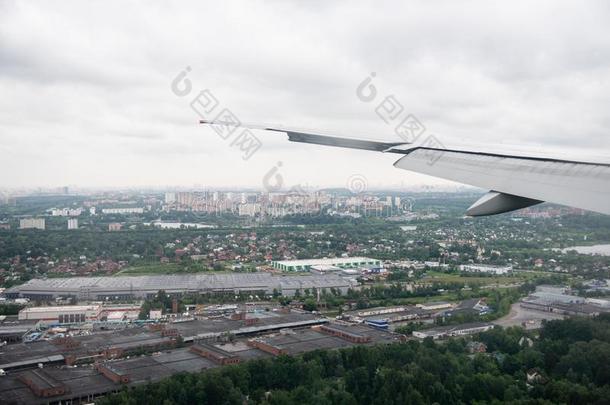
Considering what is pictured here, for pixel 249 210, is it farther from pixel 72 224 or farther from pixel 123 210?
pixel 72 224

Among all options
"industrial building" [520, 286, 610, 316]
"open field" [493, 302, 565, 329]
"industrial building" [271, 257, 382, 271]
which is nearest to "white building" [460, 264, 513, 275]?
"industrial building" [271, 257, 382, 271]

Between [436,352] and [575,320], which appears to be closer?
[436,352]

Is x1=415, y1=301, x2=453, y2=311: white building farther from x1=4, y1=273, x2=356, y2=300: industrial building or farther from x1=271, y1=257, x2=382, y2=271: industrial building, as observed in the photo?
x1=271, y1=257, x2=382, y2=271: industrial building

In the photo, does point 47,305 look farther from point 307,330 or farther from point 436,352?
point 436,352

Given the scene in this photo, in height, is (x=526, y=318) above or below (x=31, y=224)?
below

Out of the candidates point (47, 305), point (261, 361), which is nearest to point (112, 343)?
point (261, 361)

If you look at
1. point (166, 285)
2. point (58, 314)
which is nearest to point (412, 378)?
point (58, 314)

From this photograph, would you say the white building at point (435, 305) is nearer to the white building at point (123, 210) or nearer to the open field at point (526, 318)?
the open field at point (526, 318)
